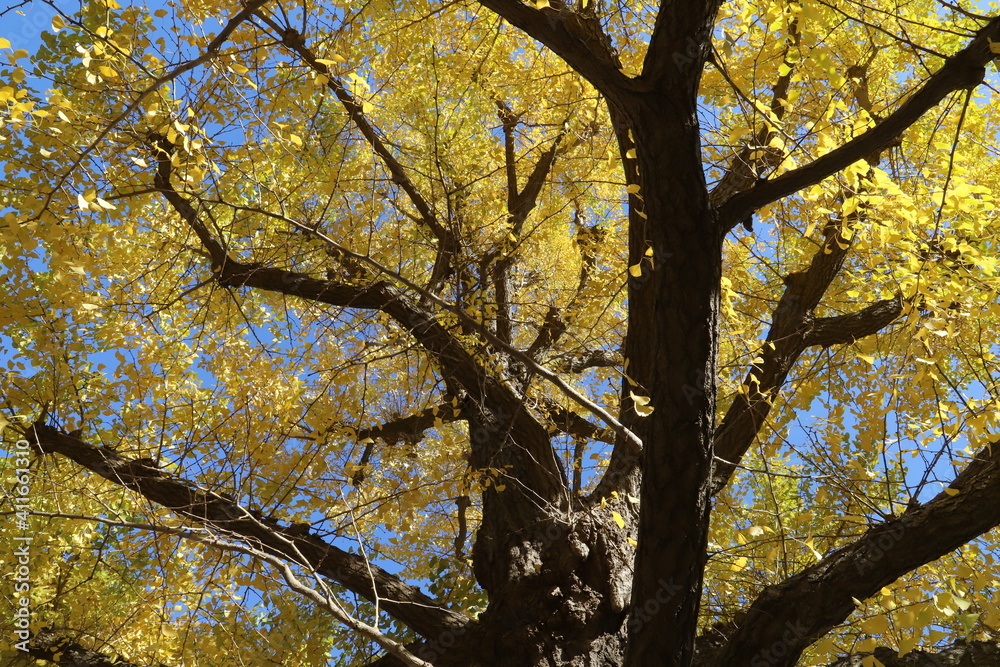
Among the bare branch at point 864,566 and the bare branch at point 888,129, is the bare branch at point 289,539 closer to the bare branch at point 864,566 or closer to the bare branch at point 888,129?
the bare branch at point 864,566

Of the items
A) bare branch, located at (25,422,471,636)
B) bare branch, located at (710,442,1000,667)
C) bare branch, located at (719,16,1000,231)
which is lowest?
bare branch, located at (25,422,471,636)

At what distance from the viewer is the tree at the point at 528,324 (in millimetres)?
2496

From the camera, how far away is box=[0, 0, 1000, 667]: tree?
8.19 ft

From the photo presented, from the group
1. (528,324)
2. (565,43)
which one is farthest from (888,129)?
(528,324)

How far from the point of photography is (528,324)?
4.84 m

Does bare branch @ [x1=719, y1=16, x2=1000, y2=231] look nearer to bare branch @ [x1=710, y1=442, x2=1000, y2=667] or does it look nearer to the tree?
the tree

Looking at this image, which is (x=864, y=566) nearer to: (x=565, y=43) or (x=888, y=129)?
(x=888, y=129)

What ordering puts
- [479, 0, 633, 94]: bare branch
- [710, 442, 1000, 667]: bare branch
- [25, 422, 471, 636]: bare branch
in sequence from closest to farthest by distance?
[479, 0, 633, 94]: bare branch
[710, 442, 1000, 667]: bare branch
[25, 422, 471, 636]: bare branch

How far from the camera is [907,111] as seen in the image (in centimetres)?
222

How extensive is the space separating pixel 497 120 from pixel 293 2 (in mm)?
1931

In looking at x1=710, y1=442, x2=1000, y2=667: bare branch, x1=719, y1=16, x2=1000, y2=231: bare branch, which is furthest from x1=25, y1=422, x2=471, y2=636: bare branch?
x1=719, y1=16, x2=1000, y2=231: bare branch

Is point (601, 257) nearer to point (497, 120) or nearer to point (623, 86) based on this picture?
point (497, 120)

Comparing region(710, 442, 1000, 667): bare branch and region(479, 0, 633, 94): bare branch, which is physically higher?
region(479, 0, 633, 94): bare branch

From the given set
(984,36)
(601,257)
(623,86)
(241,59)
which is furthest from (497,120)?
(984,36)
